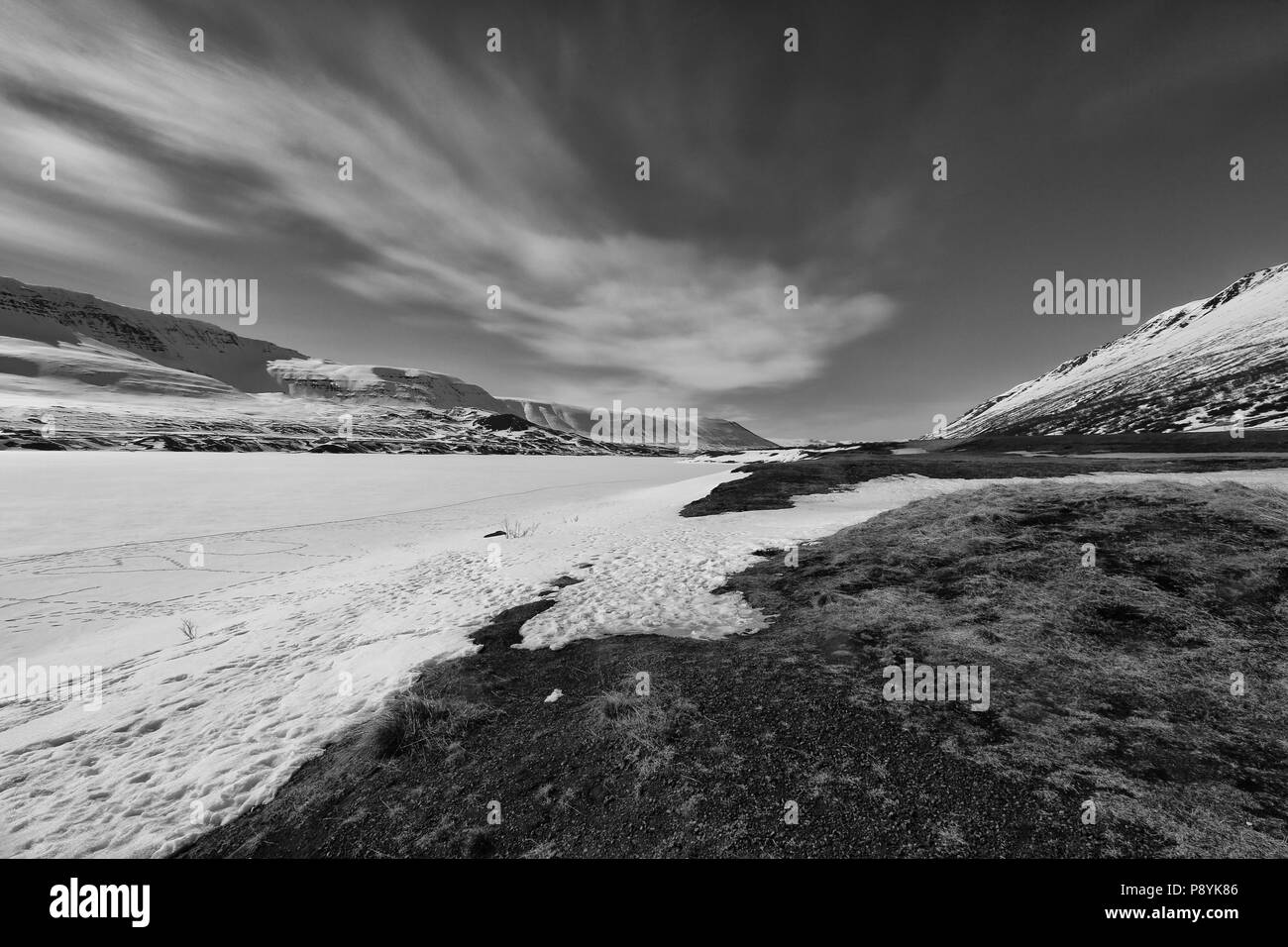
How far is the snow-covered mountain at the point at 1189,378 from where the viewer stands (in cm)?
8050

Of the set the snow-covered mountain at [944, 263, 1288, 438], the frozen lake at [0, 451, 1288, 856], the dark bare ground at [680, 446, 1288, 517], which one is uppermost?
the snow-covered mountain at [944, 263, 1288, 438]

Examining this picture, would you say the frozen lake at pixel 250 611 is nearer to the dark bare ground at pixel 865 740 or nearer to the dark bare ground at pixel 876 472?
the dark bare ground at pixel 865 740

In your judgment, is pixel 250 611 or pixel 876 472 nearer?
pixel 250 611

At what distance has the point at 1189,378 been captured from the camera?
106812 millimetres

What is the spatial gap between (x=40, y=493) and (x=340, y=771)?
38700 millimetres

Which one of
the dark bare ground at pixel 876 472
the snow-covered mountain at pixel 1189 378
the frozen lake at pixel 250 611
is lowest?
the frozen lake at pixel 250 611

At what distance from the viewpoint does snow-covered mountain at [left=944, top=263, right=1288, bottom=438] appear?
80.5m

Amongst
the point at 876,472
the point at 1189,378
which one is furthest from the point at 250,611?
the point at 1189,378

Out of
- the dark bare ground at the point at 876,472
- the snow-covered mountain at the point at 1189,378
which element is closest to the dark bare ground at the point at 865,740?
the dark bare ground at the point at 876,472

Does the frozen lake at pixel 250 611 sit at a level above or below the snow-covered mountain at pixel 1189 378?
below

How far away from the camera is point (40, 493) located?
26.1 metres

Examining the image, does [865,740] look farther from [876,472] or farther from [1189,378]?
[1189,378]

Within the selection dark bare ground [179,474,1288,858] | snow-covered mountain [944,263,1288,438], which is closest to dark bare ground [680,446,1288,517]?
dark bare ground [179,474,1288,858]

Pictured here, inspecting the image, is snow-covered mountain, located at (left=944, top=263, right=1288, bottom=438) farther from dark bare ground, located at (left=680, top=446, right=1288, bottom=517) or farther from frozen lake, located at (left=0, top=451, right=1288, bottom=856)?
frozen lake, located at (left=0, top=451, right=1288, bottom=856)
